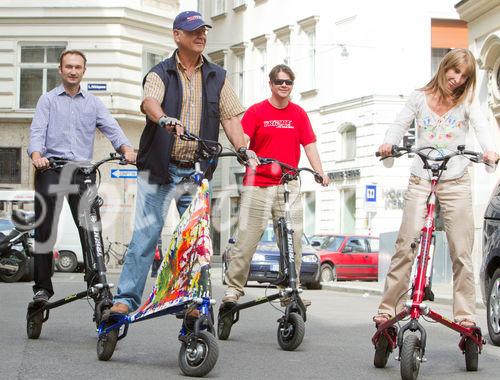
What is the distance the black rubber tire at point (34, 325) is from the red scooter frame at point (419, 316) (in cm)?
261

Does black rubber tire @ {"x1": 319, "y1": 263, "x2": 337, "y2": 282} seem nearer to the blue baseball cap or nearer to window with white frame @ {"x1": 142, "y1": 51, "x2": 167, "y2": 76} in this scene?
window with white frame @ {"x1": 142, "y1": 51, "x2": 167, "y2": 76}

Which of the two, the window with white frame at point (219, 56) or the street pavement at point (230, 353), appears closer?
the street pavement at point (230, 353)

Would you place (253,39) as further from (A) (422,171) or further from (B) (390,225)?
(A) (422,171)

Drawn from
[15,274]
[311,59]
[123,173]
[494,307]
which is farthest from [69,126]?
[311,59]

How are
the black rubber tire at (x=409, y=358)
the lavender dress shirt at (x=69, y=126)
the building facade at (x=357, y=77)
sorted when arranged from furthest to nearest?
the building facade at (x=357, y=77), the lavender dress shirt at (x=69, y=126), the black rubber tire at (x=409, y=358)

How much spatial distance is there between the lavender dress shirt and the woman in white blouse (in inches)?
90.6

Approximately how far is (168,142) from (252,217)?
96.0 inches

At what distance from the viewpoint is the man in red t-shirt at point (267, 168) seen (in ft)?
33.7

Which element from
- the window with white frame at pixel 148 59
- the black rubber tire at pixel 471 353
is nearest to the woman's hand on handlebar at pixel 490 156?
the black rubber tire at pixel 471 353

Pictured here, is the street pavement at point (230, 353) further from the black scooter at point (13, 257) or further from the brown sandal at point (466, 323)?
the black scooter at point (13, 257)

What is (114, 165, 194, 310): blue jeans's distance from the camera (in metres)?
8.00

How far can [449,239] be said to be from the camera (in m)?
8.07

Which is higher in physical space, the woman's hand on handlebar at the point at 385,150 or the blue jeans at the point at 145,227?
the woman's hand on handlebar at the point at 385,150

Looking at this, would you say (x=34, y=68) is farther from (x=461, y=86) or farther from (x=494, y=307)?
(x=461, y=86)
